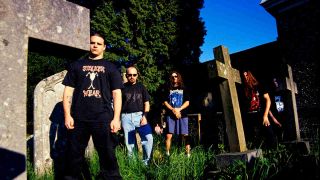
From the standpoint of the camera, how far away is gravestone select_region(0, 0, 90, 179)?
8.81ft

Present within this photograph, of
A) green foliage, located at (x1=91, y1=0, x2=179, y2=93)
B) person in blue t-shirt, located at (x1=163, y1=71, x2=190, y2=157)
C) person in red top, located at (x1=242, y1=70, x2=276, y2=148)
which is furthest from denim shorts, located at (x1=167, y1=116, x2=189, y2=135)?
green foliage, located at (x1=91, y1=0, x2=179, y2=93)

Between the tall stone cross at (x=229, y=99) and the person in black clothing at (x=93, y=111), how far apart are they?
3.70 ft

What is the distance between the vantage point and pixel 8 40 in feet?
9.02

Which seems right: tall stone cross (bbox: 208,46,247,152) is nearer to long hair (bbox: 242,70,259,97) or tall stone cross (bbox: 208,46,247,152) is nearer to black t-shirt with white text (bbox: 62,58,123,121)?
black t-shirt with white text (bbox: 62,58,123,121)

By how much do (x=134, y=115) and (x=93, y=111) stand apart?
2.00 m

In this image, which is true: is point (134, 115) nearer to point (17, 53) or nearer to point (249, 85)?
point (249, 85)

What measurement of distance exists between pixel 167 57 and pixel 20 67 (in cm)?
1377

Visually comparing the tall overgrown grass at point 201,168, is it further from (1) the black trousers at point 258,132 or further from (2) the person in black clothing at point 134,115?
(1) the black trousers at point 258,132

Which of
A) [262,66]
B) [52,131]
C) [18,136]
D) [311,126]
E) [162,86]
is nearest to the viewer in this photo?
[18,136]

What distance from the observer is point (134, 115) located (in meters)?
5.04

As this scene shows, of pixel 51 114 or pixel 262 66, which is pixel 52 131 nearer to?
pixel 51 114

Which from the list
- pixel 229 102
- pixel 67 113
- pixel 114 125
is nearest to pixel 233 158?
pixel 229 102

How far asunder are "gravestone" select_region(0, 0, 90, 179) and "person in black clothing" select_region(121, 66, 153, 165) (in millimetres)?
2093

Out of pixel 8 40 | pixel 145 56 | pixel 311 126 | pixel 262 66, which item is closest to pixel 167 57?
pixel 145 56
